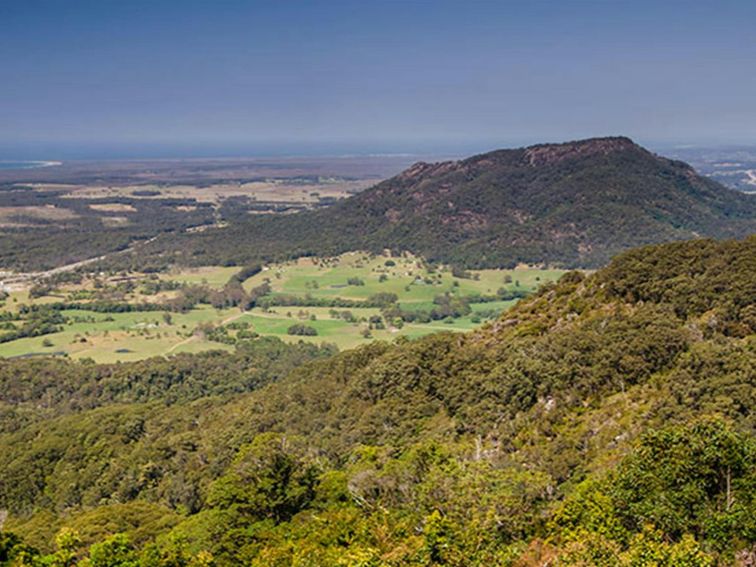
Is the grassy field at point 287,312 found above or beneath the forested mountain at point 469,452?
beneath

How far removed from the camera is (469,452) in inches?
1634

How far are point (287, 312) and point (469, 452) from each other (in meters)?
106

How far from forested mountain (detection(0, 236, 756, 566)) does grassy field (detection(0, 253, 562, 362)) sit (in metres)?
39.8

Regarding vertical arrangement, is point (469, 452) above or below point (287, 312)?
above

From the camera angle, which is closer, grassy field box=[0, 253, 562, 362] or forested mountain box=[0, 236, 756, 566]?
forested mountain box=[0, 236, 756, 566]

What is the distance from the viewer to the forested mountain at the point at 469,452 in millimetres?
24797

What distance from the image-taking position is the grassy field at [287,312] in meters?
124

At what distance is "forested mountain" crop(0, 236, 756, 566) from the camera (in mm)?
24797

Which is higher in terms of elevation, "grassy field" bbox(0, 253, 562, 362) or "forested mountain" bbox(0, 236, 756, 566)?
"forested mountain" bbox(0, 236, 756, 566)

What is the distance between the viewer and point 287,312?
14400 centimetres

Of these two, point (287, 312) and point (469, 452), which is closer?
point (469, 452)

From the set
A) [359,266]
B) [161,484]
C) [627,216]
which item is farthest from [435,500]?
[627,216]

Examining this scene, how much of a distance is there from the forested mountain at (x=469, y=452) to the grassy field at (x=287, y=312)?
39.8m

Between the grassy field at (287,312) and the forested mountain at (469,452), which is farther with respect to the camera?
the grassy field at (287,312)
